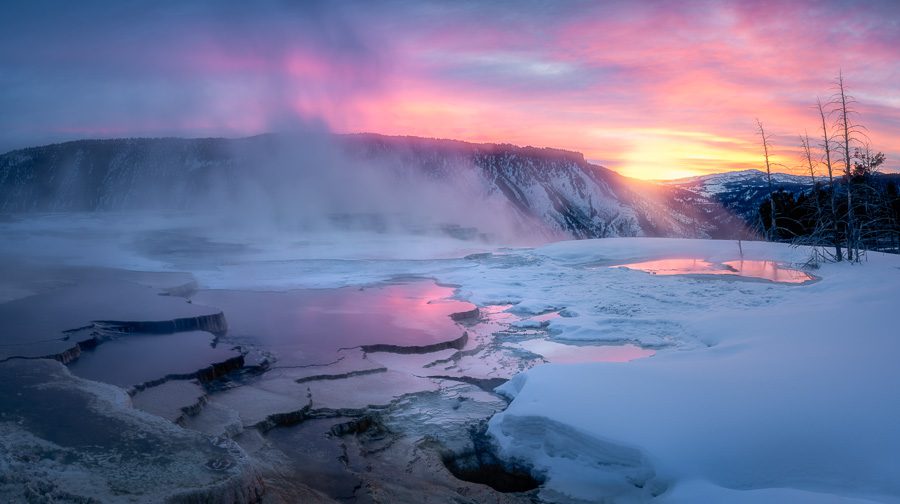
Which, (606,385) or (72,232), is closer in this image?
(606,385)

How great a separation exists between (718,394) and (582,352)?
3040 mm

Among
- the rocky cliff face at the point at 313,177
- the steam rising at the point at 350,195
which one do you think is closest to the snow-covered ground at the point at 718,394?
the steam rising at the point at 350,195

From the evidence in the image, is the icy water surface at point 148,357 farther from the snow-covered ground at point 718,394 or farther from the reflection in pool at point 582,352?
the reflection in pool at point 582,352

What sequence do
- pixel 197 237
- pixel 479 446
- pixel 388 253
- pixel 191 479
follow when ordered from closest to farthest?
pixel 191 479
pixel 479 446
pixel 388 253
pixel 197 237

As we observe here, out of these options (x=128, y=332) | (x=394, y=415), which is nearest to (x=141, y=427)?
(x=394, y=415)

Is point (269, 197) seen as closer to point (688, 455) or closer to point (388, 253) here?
point (388, 253)

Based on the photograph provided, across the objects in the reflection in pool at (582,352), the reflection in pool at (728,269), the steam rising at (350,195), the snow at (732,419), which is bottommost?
the reflection in pool at (582,352)

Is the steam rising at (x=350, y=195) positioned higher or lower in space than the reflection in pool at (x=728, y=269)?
higher

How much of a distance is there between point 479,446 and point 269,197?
138ft

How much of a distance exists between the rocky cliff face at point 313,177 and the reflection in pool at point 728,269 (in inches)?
1139

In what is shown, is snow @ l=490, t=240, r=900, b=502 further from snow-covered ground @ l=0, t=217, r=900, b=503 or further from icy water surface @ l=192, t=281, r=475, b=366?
icy water surface @ l=192, t=281, r=475, b=366

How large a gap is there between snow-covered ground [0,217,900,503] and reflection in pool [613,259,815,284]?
2.06 ft

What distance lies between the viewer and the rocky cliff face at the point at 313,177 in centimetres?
4684

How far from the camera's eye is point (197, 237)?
2705cm
